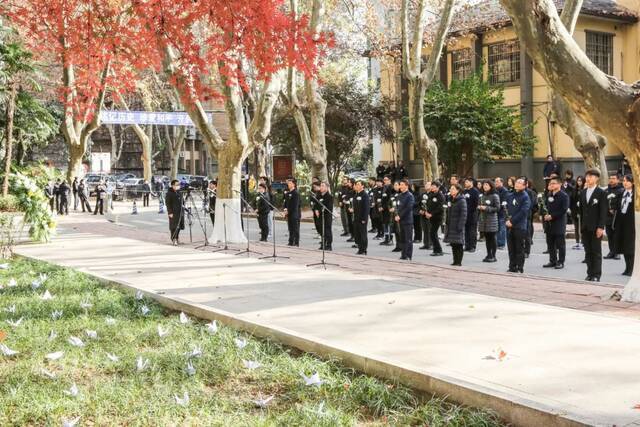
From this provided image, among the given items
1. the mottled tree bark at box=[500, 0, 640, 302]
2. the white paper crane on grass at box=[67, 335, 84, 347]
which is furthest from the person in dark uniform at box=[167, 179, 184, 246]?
the mottled tree bark at box=[500, 0, 640, 302]

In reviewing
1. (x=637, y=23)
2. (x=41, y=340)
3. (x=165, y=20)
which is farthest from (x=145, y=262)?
(x=637, y=23)

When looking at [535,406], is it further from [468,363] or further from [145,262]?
[145,262]

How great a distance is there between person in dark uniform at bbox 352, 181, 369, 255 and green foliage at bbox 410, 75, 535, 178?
428 inches

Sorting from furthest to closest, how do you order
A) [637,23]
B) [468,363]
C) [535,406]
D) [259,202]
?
[637,23], [259,202], [468,363], [535,406]

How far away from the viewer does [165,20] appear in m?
12.0

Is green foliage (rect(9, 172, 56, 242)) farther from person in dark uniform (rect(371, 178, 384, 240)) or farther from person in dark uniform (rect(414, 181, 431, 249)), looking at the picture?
person in dark uniform (rect(414, 181, 431, 249))

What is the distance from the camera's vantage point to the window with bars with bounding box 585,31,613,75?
1180 inches

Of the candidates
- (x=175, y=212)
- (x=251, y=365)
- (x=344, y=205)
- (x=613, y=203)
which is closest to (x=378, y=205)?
(x=344, y=205)

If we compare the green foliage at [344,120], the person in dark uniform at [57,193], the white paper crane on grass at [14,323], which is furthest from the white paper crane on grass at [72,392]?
the green foliage at [344,120]

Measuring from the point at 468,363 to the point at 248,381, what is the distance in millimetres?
1765

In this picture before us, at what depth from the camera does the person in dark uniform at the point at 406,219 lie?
576 inches

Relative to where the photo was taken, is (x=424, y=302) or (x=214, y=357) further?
(x=424, y=302)

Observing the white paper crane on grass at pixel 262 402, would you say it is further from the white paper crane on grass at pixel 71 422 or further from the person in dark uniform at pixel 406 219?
the person in dark uniform at pixel 406 219

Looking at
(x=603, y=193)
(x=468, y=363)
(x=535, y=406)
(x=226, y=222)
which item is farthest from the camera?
(x=226, y=222)
